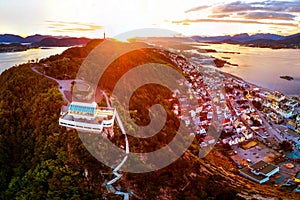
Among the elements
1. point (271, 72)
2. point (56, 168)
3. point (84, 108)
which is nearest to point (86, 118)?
point (84, 108)

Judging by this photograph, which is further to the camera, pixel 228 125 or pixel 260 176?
pixel 228 125

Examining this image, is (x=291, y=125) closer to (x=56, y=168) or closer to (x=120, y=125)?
(x=120, y=125)

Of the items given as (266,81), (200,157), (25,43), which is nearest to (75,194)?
(200,157)

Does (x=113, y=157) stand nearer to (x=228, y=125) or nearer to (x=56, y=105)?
(x=56, y=105)

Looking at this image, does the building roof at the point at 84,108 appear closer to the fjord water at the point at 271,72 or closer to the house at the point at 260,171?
the house at the point at 260,171

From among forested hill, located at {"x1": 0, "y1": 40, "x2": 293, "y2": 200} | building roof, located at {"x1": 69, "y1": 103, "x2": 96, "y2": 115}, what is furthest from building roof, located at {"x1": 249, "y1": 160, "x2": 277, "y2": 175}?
building roof, located at {"x1": 69, "y1": 103, "x2": 96, "y2": 115}

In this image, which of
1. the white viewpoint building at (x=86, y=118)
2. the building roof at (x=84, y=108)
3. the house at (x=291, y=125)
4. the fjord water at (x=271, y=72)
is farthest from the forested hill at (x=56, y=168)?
the fjord water at (x=271, y=72)
